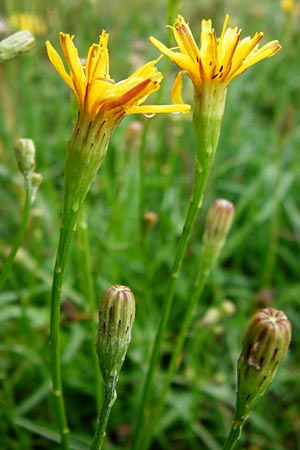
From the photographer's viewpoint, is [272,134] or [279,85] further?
[279,85]

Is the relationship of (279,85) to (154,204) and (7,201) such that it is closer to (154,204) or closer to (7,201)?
(154,204)

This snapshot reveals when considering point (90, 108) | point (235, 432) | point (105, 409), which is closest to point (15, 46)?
point (90, 108)

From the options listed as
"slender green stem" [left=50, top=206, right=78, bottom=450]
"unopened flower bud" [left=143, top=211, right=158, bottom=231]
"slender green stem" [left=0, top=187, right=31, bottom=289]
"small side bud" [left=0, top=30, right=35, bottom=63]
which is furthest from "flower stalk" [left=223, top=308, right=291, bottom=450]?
"unopened flower bud" [left=143, top=211, right=158, bottom=231]

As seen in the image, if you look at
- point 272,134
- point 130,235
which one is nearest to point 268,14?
point 272,134

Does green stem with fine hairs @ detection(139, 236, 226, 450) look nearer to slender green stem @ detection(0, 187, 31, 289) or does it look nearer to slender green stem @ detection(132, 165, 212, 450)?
slender green stem @ detection(132, 165, 212, 450)

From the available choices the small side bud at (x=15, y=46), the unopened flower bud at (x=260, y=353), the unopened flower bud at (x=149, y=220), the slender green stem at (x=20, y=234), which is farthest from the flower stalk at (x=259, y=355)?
the unopened flower bud at (x=149, y=220)

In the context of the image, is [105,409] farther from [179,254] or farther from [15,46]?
[15,46]

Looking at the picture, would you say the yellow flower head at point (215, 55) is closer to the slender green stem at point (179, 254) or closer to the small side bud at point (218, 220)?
the slender green stem at point (179, 254)
